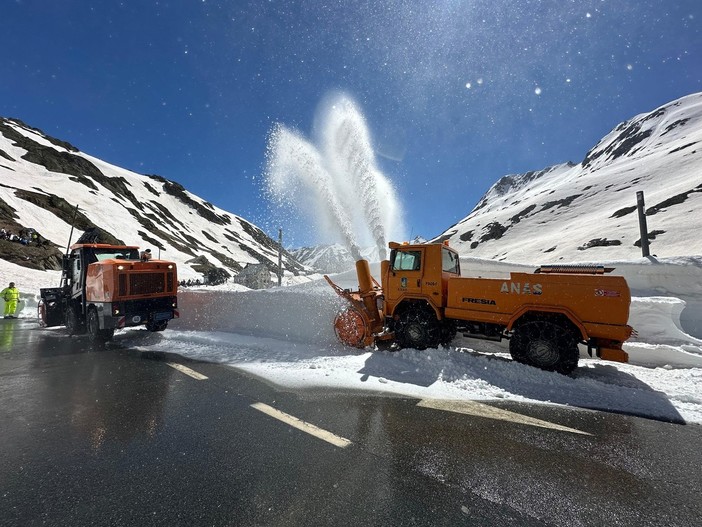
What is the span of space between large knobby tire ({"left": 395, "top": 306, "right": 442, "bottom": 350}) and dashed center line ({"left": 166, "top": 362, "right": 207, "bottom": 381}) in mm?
4325

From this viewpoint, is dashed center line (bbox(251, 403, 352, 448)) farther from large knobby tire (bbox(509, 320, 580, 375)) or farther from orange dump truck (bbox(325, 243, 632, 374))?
large knobby tire (bbox(509, 320, 580, 375))

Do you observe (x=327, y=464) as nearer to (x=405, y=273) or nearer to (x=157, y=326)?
(x=405, y=273)

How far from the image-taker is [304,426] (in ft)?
13.3

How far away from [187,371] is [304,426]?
3.80 meters

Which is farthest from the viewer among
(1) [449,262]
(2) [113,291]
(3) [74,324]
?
(3) [74,324]

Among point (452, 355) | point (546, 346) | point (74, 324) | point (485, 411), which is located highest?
point (74, 324)

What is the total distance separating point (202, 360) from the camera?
768 centimetres

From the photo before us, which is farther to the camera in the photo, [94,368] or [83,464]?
[94,368]

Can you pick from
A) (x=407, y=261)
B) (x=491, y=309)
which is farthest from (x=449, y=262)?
(x=491, y=309)

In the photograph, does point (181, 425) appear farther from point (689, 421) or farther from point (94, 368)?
point (689, 421)

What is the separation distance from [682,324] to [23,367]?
51.3 ft

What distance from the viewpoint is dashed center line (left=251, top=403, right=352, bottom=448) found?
12.1 feet

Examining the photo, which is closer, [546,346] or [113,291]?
[546,346]

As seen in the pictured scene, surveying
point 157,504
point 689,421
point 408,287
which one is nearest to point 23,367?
point 157,504
